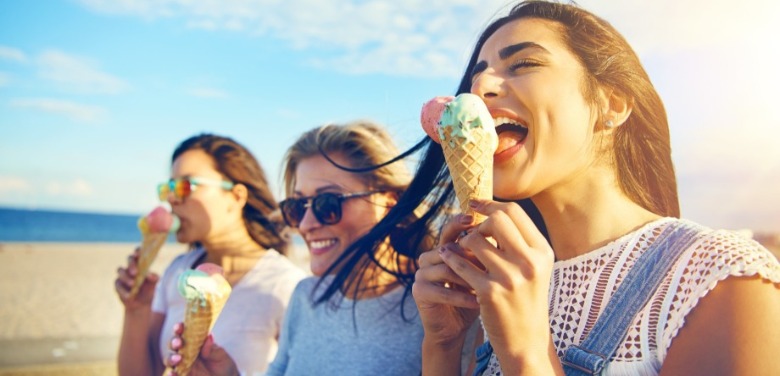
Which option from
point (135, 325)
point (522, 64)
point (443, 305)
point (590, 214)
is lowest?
→ point (135, 325)

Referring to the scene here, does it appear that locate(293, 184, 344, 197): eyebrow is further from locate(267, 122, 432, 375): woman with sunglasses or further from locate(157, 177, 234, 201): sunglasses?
locate(157, 177, 234, 201): sunglasses

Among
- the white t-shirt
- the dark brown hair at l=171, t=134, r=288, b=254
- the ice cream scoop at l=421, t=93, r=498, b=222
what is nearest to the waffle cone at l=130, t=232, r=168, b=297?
the white t-shirt

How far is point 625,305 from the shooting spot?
1936mm

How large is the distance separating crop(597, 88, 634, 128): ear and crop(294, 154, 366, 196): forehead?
1.90m

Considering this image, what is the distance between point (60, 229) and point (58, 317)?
6677cm

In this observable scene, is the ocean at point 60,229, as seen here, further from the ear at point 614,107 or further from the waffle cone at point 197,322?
the ear at point 614,107

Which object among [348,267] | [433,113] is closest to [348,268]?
[348,267]

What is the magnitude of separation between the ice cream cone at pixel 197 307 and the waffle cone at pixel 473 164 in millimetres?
1379

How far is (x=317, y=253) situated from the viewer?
3939 mm

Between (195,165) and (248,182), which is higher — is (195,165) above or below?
above

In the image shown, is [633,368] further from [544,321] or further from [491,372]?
[491,372]

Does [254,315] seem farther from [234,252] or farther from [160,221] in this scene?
[160,221]

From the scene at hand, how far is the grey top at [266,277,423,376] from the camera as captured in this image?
3.33m

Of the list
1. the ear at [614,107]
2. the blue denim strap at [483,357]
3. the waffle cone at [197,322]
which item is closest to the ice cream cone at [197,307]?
the waffle cone at [197,322]
